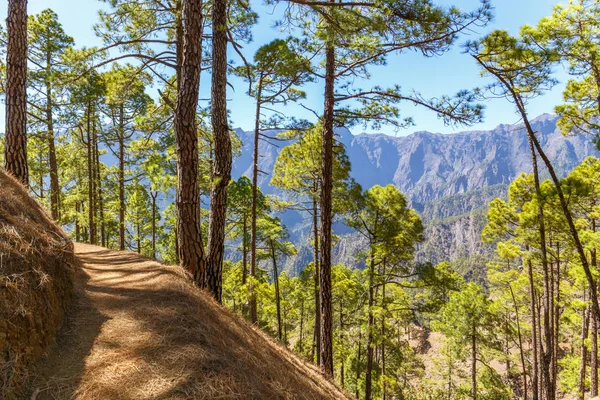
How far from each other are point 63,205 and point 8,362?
19.3 metres

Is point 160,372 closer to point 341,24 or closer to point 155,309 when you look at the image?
point 155,309

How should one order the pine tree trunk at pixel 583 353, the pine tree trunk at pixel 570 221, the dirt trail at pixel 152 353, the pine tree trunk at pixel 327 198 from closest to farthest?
the dirt trail at pixel 152 353
the pine tree trunk at pixel 327 198
the pine tree trunk at pixel 570 221
the pine tree trunk at pixel 583 353

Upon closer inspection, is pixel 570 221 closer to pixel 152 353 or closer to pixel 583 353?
pixel 152 353

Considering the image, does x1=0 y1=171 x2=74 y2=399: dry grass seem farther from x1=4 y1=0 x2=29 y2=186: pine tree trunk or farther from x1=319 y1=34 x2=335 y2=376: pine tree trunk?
x1=319 y1=34 x2=335 y2=376: pine tree trunk

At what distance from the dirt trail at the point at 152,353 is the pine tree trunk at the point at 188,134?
44.9 inches

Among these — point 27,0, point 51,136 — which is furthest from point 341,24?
point 51,136

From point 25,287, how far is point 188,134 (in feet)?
10.6

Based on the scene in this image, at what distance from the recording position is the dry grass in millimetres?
1890

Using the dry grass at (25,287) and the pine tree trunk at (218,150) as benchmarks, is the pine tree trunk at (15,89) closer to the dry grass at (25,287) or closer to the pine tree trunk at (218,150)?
the dry grass at (25,287)

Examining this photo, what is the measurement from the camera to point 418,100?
243 inches

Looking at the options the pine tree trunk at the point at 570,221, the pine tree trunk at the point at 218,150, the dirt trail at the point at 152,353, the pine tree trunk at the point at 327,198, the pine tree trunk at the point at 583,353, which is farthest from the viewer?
the pine tree trunk at the point at 583,353

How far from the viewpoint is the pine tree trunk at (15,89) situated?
636 centimetres

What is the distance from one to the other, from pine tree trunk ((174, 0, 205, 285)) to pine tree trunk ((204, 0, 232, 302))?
478 mm

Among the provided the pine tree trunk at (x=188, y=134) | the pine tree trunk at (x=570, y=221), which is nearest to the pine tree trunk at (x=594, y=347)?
the pine tree trunk at (x=570, y=221)
